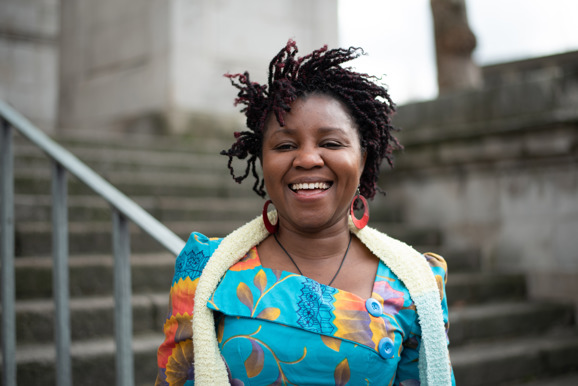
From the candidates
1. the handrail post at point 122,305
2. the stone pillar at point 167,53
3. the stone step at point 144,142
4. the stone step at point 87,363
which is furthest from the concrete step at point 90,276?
the stone pillar at point 167,53

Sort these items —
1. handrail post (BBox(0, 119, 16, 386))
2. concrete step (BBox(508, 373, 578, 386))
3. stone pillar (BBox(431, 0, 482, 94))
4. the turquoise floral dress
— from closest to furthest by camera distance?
1. the turquoise floral dress
2. handrail post (BBox(0, 119, 16, 386))
3. concrete step (BBox(508, 373, 578, 386))
4. stone pillar (BBox(431, 0, 482, 94))

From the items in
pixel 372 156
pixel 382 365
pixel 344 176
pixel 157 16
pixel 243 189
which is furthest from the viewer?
pixel 157 16

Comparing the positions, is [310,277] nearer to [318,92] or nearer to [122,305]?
[318,92]

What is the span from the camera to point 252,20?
7055 mm

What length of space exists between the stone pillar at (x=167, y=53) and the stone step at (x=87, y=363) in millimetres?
3640

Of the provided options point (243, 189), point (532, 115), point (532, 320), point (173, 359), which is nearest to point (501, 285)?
point (532, 320)

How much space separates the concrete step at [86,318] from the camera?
291 centimetres

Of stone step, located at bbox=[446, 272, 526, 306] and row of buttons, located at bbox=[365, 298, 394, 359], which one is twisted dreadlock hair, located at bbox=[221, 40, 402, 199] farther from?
stone step, located at bbox=[446, 272, 526, 306]

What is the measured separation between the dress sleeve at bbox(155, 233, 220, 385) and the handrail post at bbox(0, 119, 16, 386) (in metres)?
1.03

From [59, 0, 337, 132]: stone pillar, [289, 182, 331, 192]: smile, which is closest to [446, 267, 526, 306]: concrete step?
[289, 182, 331, 192]: smile

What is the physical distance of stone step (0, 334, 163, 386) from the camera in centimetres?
269

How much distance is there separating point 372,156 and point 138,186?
280 centimetres

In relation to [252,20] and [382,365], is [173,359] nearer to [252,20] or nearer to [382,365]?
[382,365]

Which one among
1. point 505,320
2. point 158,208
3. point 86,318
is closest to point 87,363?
point 86,318
